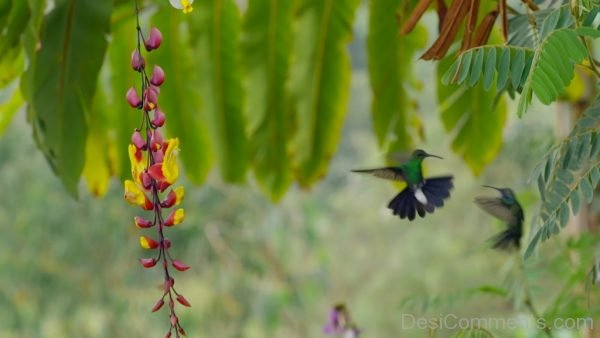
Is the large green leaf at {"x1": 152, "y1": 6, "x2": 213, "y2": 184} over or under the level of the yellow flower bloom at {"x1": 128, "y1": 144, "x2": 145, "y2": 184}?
over

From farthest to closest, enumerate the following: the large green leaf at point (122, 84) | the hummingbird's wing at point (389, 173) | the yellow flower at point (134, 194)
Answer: the large green leaf at point (122, 84) < the hummingbird's wing at point (389, 173) < the yellow flower at point (134, 194)

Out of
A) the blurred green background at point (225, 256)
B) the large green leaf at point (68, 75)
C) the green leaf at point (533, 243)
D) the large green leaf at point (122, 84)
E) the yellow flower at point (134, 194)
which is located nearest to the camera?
the yellow flower at point (134, 194)

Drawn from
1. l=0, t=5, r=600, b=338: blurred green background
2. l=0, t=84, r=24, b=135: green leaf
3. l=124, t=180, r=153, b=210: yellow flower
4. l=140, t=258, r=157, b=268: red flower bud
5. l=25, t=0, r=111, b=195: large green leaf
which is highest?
l=0, t=5, r=600, b=338: blurred green background

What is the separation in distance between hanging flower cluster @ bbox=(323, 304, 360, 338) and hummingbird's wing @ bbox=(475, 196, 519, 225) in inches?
17.3

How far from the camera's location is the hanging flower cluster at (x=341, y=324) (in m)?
1.31

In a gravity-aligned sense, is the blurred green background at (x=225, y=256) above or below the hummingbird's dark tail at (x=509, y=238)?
above

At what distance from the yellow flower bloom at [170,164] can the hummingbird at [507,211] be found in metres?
0.35

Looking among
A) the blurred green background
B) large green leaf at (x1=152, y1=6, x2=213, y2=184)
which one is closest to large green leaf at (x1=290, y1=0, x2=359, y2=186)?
large green leaf at (x1=152, y1=6, x2=213, y2=184)

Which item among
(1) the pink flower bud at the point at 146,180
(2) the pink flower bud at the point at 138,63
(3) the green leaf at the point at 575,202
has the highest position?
(2) the pink flower bud at the point at 138,63

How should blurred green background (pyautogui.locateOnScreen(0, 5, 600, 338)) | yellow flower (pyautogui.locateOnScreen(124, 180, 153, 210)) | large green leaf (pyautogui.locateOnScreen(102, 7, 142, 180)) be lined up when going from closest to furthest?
1. yellow flower (pyautogui.locateOnScreen(124, 180, 153, 210))
2. large green leaf (pyautogui.locateOnScreen(102, 7, 142, 180))
3. blurred green background (pyautogui.locateOnScreen(0, 5, 600, 338))

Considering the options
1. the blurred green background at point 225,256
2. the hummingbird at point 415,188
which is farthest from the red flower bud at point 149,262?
the blurred green background at point 225,256

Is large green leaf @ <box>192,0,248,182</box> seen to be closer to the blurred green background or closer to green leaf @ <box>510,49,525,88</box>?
green leaf @ <box>510,49,525,88</box>

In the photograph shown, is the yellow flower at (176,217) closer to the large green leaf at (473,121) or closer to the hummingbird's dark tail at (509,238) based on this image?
the hummingbird's dark tail at (509,238)

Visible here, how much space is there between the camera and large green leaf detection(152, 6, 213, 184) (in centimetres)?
138
